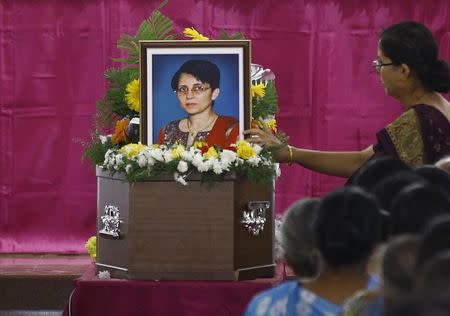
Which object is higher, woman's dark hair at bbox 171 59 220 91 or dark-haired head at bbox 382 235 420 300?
woman's dark hair at bbox 171 59 220 91

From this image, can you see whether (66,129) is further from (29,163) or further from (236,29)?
(236,29)

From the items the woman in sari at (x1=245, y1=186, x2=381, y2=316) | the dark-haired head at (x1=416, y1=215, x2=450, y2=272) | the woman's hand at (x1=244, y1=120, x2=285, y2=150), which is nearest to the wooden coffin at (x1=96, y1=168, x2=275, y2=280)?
the woman's hand at (x1=244, y1=120, x2=285, y2=150)

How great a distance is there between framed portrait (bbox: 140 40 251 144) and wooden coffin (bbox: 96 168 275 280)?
24 centimetres

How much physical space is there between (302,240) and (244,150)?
170cm

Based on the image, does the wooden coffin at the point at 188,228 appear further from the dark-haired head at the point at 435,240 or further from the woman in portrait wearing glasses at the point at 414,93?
the dark-haired head at the point at 435,240

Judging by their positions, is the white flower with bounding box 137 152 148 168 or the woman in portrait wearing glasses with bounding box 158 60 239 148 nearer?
the white flower with bounding box 137 152 148 168

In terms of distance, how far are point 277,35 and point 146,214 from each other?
2724 mm

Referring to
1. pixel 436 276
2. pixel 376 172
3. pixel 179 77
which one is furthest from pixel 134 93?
pixel 436 276

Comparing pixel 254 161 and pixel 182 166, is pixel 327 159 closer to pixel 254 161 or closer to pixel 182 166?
pixel 254 161

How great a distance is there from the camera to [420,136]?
403cm

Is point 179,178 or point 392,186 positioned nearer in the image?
point 392,186

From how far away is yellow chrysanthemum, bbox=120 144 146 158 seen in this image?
4074 millimetres

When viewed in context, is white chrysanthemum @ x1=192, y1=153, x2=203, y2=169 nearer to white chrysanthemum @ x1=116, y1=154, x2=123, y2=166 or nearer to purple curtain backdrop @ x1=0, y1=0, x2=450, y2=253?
white chrysanthemum @ x1=116, y1=154, x2=123, y2=166

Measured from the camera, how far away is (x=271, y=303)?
7.77 feet
